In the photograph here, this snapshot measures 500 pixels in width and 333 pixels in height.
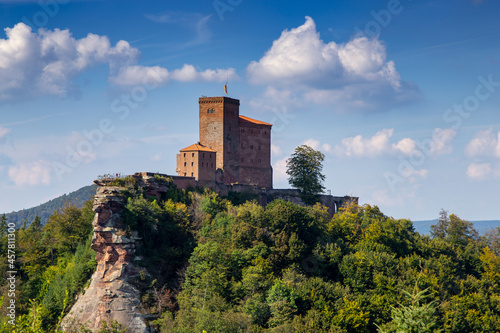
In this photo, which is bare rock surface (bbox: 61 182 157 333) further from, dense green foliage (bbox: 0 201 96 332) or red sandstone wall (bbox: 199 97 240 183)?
red sandstone wall (bbox: 199 97 240 183)

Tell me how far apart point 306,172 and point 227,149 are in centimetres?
1251

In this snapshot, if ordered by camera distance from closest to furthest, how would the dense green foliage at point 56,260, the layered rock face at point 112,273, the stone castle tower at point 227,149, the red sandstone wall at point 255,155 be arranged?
the layered rock face at point 112,273 → the dense green foliage at point 56,260 → the stone castle tower at point 227,149 → the red sandstone wall at point 255,155

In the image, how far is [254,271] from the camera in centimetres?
5678

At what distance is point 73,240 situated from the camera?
211 feet

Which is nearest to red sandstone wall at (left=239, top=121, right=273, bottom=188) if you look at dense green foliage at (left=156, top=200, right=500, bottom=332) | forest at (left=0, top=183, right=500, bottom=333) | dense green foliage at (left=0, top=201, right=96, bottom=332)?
forest at (left=0, top=183, right=500, bottom=333)

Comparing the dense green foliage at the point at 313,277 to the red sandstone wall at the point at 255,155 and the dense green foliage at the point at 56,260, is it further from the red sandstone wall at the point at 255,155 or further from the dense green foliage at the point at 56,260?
the dense green foliage at the point at 56,260

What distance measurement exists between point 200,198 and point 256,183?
40.1 feet

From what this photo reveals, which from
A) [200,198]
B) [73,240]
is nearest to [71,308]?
[73,240]

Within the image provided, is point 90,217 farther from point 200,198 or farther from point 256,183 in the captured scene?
point 256,183

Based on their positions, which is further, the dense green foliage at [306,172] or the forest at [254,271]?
the dense green foliage at [306,172]

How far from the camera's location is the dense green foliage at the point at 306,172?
80.4 m

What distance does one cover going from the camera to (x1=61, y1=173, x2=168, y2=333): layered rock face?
56031 mm

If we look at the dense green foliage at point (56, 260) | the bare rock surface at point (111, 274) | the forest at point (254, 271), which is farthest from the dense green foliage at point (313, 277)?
the dense green foliage at point (56, 260)

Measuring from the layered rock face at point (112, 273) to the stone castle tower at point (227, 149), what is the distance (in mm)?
11577
